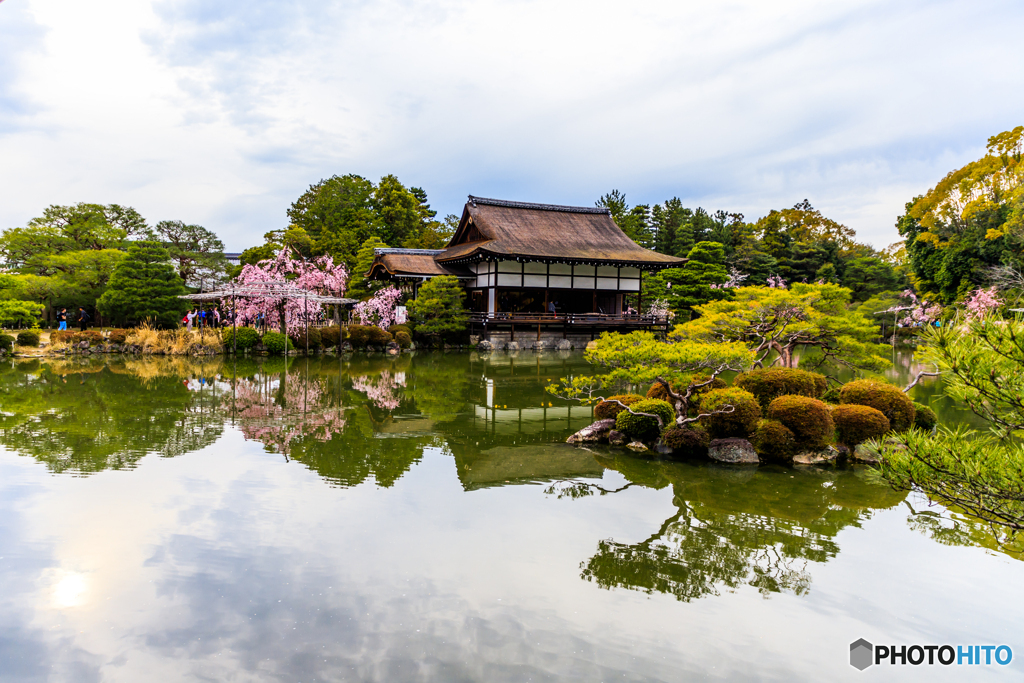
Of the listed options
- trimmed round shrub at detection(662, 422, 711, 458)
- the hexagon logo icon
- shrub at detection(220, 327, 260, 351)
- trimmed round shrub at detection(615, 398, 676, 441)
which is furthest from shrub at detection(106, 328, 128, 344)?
the hexagon logo icon

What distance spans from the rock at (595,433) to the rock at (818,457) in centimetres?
266

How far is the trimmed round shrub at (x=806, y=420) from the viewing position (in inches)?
321

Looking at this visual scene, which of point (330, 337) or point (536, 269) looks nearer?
point (330, 337)

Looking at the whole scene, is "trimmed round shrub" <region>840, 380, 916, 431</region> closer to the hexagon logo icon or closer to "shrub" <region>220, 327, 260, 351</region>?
the hexagon logo icon

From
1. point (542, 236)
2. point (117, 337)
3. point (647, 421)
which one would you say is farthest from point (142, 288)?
point (647, 421)

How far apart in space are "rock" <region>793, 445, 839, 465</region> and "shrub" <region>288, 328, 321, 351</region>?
60.0 feet

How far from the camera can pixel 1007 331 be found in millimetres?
2639

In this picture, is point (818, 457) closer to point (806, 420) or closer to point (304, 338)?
point (806, 420)

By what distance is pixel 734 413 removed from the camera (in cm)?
848

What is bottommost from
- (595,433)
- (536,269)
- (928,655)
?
(928,655)

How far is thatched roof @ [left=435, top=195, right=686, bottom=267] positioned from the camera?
86.1ft

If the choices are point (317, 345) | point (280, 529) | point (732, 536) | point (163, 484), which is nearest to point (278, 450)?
point (163, 484)

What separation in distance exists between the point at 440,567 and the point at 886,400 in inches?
293

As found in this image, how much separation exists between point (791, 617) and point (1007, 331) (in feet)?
8.46
